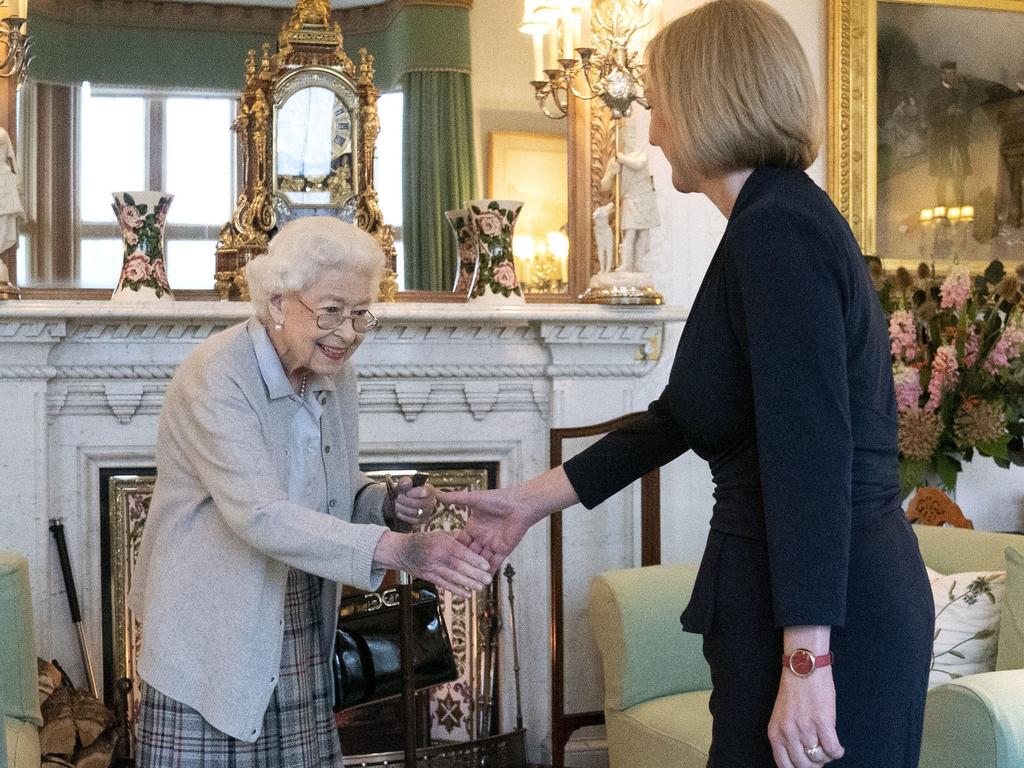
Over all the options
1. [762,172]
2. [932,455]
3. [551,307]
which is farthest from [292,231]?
[932,455]

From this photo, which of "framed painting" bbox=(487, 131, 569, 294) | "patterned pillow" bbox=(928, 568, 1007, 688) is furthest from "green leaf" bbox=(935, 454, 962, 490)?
"framed painting" bbox=(487, 131, 569, 294)

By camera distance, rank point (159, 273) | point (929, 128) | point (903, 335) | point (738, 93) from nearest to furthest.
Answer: point (738, 93), point (159, 273), point (903, 335), point (929, 128)

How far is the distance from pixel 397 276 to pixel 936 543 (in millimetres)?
1781

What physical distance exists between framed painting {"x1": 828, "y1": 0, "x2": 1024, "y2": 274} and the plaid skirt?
2773 millimetres

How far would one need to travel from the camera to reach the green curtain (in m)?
4.03

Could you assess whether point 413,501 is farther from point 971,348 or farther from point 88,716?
point 971,348

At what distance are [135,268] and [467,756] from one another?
1741mm

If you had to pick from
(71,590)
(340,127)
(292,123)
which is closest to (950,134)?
(340,127)

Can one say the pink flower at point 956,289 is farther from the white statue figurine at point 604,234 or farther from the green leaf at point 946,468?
the white statue figurine at point 604,234

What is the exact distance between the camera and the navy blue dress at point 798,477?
4.58 feet

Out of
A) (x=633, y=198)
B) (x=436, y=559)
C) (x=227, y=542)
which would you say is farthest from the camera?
(x=633, y=198)

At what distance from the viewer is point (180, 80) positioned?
3.91 m

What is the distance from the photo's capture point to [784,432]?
55.2 inches

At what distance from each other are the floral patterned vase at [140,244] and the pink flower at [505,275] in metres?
0.99
